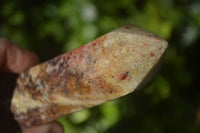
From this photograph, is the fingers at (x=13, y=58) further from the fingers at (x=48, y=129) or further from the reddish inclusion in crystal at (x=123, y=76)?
the reddish inclusion in crystal at (x=123, y=76)

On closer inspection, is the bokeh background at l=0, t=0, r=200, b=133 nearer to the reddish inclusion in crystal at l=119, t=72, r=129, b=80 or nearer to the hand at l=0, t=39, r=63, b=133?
the hand at l=0, t=39, r=63, b=133

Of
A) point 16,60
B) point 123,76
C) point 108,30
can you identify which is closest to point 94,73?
point 123,76

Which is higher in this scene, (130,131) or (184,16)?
(184,16)

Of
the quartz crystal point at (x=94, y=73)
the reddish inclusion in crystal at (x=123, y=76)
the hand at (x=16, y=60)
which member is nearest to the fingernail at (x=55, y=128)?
the hand at (x=16, y=60)

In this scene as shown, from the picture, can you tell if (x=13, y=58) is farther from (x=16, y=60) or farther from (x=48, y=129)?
(x=48, y=129)

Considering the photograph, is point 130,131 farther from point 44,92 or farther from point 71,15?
point 44,92

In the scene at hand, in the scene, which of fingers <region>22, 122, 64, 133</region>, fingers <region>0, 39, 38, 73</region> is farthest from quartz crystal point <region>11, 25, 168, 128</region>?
fingers <region>0, 39, 38, 73</region>

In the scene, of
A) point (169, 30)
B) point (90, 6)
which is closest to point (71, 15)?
point (90, 6)
